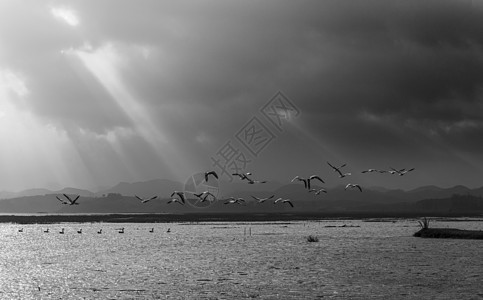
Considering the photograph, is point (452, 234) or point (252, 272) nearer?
point (252, 272)

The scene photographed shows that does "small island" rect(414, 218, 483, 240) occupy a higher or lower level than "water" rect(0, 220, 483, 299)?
higher

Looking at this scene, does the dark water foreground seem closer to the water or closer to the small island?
the small island

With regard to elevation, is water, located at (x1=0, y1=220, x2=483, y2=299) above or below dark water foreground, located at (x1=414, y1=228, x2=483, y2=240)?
below

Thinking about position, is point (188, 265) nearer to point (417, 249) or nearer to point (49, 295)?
point (49, 295)

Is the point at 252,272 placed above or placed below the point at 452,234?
below

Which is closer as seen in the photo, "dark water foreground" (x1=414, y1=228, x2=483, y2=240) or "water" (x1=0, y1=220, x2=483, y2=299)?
"water" (x1=0, y1=220, x2=483, y2=299)

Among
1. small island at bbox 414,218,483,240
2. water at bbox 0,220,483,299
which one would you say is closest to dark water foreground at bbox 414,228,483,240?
small island at bbox 414,218,483,240

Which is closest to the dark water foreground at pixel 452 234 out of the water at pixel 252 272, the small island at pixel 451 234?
the small island at pixel 451 234

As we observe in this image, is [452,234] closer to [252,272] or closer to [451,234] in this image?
[451,234]

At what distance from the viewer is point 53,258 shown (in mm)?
62656

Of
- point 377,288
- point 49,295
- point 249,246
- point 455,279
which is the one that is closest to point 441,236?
point 249,246

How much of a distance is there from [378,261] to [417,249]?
1371 cm

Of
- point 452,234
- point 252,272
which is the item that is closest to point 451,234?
point 452,234

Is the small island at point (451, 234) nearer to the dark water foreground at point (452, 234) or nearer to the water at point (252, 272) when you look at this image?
the dark water foreground at point (452, 234)
